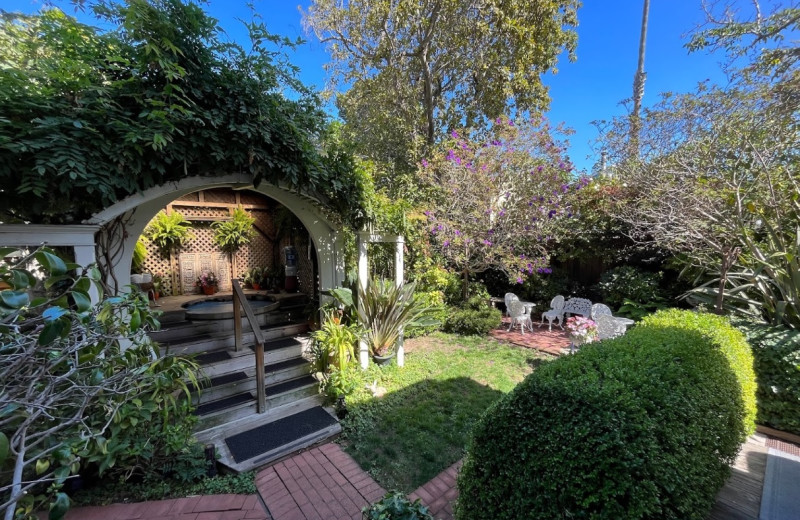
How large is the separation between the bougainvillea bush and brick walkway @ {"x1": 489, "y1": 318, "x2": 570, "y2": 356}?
1244 mm

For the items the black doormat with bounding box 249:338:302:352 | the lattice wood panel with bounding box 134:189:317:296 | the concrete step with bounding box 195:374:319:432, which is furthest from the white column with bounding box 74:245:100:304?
the lattice wood panel with bounding box 134:189:317:296

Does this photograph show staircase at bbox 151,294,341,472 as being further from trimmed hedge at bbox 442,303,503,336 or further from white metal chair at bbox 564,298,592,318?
white metal chair at bbox 564,298,592,318

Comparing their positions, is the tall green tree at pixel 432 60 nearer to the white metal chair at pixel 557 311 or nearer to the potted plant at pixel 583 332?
the white metal chair at pixel 557 311

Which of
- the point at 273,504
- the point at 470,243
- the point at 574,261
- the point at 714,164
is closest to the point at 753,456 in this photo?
the point at 714,164

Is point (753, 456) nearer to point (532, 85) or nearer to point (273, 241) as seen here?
point (273, 241)

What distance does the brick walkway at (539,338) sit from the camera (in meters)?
6.14

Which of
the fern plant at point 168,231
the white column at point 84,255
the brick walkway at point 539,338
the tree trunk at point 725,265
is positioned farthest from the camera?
the fern plant at point 168,231

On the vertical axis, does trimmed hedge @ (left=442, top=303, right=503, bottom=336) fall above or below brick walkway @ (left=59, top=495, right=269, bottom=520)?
above

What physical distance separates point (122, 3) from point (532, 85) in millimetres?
10110

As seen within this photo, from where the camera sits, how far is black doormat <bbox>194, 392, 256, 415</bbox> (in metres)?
3.61

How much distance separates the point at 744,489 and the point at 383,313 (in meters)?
4.03

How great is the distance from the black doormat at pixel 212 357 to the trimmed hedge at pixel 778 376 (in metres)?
6.55

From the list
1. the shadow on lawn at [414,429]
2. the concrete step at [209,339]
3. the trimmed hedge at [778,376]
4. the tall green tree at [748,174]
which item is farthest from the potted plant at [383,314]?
the tall green tree at [748,174]

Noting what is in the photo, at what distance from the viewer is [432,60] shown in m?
9.89
